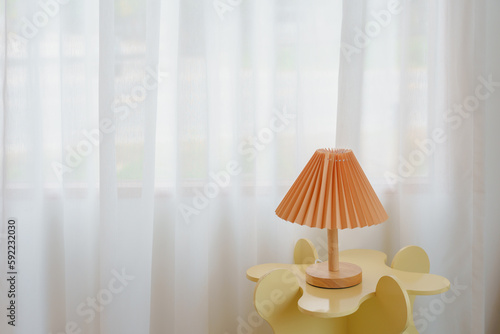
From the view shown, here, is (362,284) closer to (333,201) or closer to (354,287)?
(354,287)

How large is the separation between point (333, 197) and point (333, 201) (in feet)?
0.04

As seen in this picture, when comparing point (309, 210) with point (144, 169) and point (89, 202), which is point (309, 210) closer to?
point (144, 169)

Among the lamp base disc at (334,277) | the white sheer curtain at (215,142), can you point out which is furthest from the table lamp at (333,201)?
the white sheer curtain at (215,142)

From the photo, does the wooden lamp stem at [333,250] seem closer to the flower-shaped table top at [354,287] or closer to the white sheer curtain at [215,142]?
the flower-shaped table top at [354,287]

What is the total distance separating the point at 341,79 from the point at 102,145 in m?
0.95

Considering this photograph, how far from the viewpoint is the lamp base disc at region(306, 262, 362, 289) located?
1.69 meters

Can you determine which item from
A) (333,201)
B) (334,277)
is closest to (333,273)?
(334,277)

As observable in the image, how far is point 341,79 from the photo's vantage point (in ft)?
6.70

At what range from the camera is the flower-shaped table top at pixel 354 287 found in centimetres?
155

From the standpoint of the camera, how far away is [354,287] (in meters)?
1.70

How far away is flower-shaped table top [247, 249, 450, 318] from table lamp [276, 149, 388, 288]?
42 mm

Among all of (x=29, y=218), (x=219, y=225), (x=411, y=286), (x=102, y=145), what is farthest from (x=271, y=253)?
(x=29, y=218)

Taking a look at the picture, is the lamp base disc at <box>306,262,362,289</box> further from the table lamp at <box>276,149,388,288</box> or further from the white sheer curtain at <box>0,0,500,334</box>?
the white sheer curtain at <box>0,0,500,334</box>

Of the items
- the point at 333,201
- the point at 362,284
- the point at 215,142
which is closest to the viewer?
the point at 333,201
